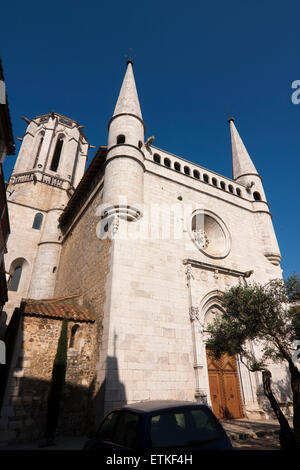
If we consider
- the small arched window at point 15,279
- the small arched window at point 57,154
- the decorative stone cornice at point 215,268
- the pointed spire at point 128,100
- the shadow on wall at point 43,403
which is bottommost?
the shadow on wall at point 43,403

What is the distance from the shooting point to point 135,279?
38.4 feet

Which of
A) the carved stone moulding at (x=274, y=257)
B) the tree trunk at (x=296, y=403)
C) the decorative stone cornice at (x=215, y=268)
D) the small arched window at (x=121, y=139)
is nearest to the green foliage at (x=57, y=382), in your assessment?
the decorative stone cornice at (x=215, y=268)

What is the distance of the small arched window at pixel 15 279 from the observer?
2070 cm

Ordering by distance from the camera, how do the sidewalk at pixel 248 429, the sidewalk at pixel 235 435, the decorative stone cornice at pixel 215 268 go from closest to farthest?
the sidewalk at pixel 235 435 < the sidewalk at pixel 248 429 < the decorative stone cornice at pixel 215 268

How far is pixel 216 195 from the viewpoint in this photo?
18.0m

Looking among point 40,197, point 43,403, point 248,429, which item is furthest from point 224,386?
point 40,197

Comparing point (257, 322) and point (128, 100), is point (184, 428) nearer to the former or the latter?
point (257, 322)

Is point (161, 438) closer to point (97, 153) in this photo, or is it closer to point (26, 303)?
point (26, 303)

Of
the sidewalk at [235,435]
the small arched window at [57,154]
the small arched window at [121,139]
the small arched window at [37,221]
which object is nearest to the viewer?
the sidewalk at [235,435]

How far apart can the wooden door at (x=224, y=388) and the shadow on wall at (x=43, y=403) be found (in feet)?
16.6

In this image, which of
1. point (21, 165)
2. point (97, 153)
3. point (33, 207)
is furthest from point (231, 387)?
point (21, 165)

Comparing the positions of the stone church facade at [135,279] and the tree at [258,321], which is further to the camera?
the stone church facade at [135,279]

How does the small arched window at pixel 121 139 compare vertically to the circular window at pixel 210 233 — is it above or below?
above

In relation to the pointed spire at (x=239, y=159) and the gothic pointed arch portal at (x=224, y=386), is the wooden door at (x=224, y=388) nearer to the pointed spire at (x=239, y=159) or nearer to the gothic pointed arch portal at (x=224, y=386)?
the gothic pointed arch portal at (x=224, y=386)
